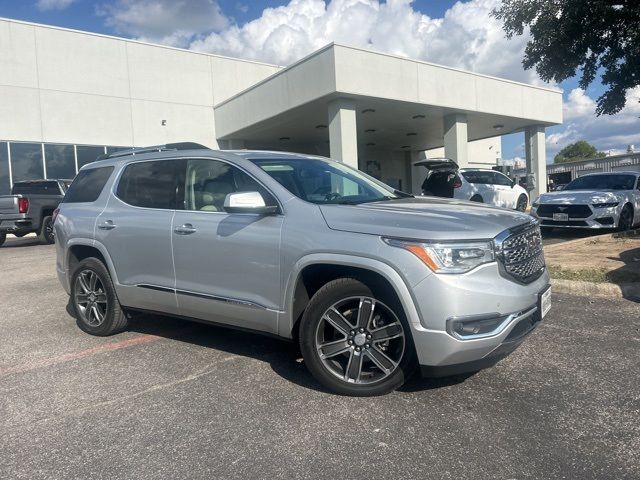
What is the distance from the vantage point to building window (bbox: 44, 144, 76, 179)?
69.8 feet

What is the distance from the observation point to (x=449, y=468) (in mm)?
2615

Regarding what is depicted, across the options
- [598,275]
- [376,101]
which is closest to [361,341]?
[598,275]

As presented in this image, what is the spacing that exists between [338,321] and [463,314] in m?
0.85

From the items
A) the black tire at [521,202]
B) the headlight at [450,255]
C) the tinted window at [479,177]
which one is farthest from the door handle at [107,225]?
the black tire at [521,202]

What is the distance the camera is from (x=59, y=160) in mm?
21469

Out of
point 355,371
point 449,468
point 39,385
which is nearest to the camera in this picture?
point 449,468

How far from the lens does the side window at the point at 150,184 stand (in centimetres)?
459

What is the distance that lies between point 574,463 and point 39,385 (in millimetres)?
3737

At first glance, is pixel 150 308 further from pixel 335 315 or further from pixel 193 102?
pixel 193 102

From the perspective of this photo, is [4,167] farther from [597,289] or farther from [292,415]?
[597,289]

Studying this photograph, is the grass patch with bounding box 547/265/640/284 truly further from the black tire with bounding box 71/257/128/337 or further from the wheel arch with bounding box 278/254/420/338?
the black tire with bounding box 71/257/128/337

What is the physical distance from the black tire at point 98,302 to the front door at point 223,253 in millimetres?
1004

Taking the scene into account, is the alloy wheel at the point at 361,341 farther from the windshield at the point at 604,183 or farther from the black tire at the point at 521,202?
the black tire at the point at 521,202

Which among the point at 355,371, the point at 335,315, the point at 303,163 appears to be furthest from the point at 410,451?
the point at 303,163
